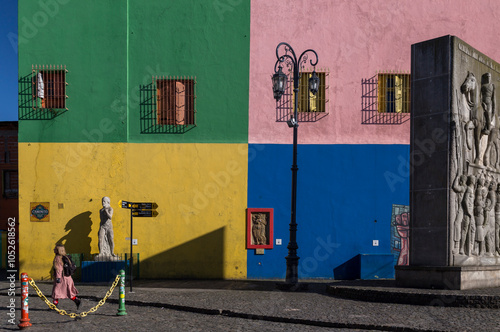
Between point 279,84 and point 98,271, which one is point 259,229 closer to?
point 98,271

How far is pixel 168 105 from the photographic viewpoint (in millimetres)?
20672

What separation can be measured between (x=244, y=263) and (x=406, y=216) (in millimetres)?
5748

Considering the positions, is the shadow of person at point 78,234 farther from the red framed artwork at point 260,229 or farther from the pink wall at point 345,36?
the pink wall at point 345,36

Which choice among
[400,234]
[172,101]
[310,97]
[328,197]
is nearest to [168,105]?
[172,101]

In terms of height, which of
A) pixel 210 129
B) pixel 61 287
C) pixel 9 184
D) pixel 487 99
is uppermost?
pixel 487 99

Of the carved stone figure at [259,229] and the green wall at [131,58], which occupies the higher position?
the green wall at [131,58]

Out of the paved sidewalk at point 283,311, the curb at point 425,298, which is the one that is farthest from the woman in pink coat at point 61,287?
the curb at point 425,298

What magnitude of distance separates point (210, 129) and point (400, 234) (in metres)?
7.41

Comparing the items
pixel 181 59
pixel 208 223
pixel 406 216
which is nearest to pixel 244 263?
pixel 208 223

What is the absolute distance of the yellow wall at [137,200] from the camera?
20125mm

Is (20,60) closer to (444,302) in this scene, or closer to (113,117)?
(113,117)

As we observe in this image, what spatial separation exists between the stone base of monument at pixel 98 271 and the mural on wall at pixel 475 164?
406 inches

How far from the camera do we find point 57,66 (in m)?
20.4

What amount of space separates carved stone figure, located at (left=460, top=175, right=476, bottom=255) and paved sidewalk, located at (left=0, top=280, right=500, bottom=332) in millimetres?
1302
